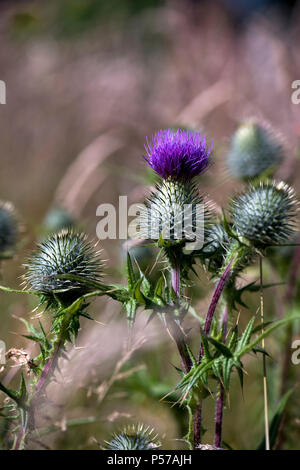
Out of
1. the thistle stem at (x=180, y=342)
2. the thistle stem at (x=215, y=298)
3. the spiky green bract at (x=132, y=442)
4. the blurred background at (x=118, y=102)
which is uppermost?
the blurred background at (x=118, y=102)

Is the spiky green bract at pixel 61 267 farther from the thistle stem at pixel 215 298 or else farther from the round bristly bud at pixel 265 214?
the round bristly bud at pixel 265 214

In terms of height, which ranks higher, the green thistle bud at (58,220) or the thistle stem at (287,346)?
the green thistle bud at (58,220)

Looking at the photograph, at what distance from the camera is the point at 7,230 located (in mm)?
Result: 4090

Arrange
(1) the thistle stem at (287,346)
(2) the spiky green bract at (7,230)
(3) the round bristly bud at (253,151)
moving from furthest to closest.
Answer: (3) the round bristly bud at (253,151) → (2) the spiky green bract at (7,230) → (1) the thistle stem at (287,346)

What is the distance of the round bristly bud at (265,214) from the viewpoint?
2.48 metres

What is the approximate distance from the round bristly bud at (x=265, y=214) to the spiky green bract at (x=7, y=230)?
2112mm

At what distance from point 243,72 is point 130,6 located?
23.4 feet

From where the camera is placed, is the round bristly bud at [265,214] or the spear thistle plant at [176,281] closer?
the spear thistle plant at [176,281]

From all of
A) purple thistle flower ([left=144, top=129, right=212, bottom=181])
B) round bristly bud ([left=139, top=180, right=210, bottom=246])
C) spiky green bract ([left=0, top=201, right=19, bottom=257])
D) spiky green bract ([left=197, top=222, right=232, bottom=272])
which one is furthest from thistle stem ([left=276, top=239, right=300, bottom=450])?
spiky green bract ([left=0, top=201, right=19, bottom=257])

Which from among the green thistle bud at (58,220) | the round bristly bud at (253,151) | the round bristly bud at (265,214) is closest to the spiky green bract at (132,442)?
the round bristly bud at (265,214)

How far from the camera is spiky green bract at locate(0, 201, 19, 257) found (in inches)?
159

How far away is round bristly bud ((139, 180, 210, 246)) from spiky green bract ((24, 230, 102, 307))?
333 mm
